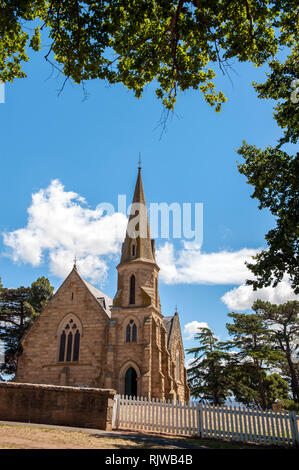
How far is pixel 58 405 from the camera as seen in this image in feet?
39.2

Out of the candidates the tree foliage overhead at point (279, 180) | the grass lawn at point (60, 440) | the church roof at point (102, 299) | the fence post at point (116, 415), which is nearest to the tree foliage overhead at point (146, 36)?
the tree foliage overhead at point (279, 180)

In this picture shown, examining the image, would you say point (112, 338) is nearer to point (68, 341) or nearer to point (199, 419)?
point (68, 341)

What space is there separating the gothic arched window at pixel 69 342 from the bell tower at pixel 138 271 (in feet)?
12.6

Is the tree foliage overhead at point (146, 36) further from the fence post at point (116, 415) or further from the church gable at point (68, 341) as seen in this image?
the church gable at point (68, 341)

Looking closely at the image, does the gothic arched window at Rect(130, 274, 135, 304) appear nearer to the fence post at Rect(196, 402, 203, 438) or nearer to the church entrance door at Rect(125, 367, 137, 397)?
the church entrance door at Rect(125, 367, 137, 397)

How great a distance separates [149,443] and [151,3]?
11.5 metres

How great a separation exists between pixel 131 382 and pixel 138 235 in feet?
39.5

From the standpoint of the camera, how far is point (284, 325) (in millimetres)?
37188

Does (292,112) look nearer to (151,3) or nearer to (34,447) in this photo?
(151,3)

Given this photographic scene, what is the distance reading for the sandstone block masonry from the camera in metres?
11.6

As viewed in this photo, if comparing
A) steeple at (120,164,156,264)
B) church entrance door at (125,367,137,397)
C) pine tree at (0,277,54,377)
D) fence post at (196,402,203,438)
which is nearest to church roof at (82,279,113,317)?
steeple at (120,164,156,264)

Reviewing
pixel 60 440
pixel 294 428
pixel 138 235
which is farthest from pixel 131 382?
pixel 60 440
